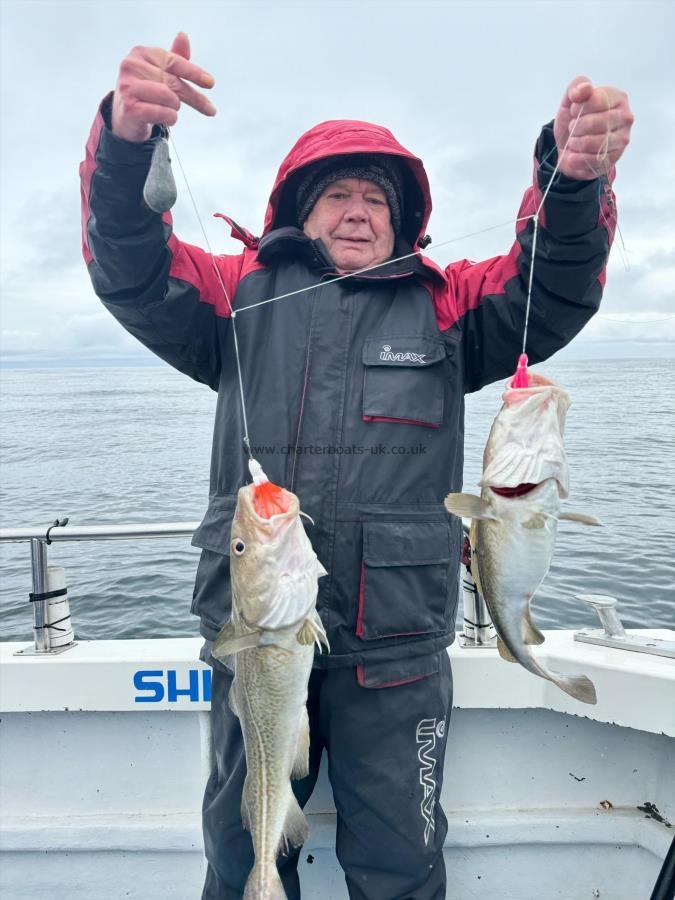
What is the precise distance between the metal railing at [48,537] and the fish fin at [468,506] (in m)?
1.53

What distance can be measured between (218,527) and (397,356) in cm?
91

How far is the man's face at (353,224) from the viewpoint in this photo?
261 centimetres

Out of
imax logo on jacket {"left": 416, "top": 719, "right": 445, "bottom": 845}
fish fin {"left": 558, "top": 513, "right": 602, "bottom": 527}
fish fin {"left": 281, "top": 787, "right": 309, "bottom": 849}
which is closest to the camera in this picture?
fish fin {"left": 558, "top": 513, "right": 602, "bottom": 527}

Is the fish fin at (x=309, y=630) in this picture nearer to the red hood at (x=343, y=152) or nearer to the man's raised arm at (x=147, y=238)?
the man's raised arm at (x=147, y=238)

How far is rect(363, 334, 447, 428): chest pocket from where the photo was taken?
7.68ft

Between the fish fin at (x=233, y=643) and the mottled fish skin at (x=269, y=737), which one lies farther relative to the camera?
the mottled fish skin at (x=269, y=737)

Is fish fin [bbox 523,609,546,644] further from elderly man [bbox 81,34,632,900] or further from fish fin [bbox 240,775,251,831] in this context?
fish fin [bbox 240,775,251,831]

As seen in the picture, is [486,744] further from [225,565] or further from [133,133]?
[133,133]

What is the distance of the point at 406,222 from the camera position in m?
2.93

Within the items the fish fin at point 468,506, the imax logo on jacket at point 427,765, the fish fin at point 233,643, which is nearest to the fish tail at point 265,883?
the imax logo on jacket at point 427,765

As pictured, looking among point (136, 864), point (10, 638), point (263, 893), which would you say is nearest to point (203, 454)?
point (10, 638)

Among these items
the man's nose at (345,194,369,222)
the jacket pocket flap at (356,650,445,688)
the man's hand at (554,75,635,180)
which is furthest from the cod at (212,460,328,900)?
the man's hand at (554,75,635,180)

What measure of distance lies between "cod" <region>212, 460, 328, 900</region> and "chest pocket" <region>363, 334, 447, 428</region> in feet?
1.97

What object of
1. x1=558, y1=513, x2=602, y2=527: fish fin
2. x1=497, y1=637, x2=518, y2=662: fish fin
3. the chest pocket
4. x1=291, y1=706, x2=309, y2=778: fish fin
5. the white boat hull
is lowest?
the white boat hull
